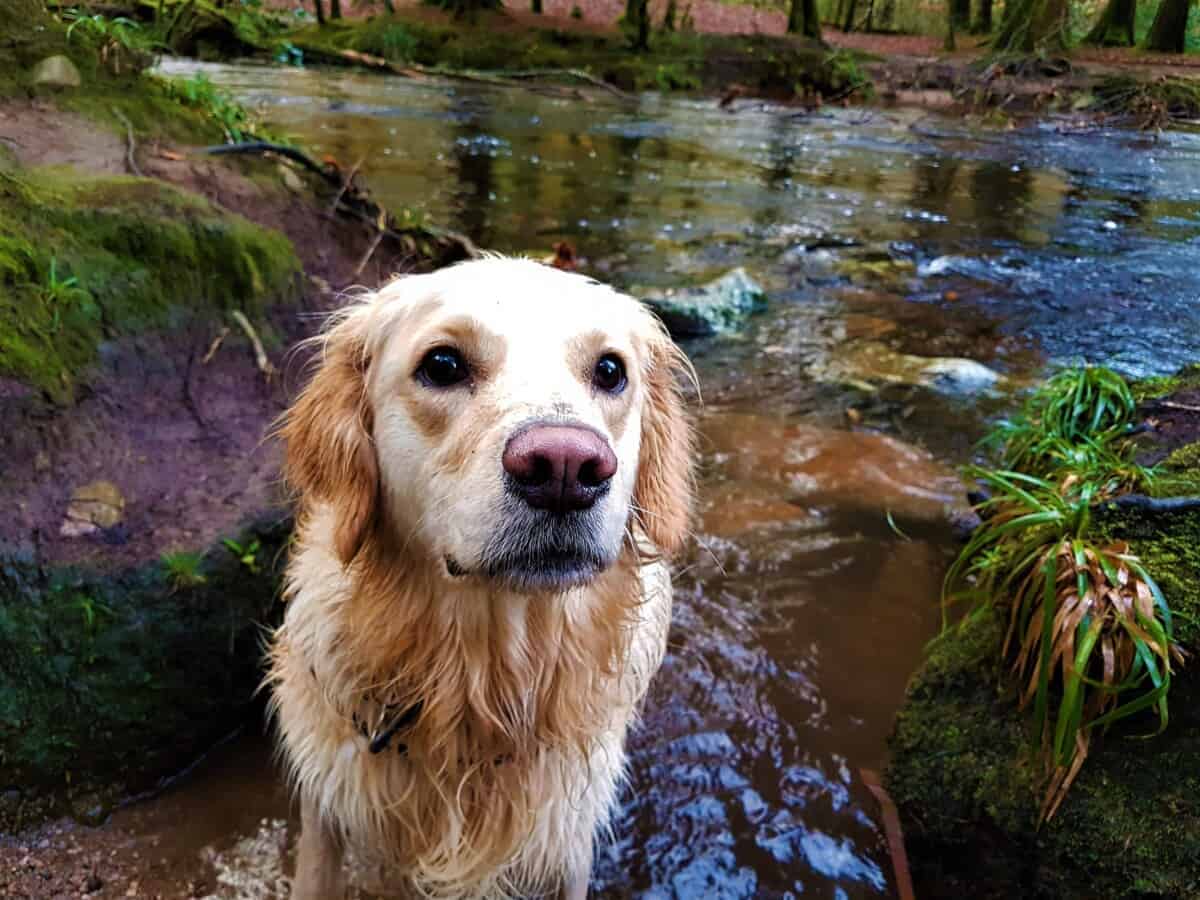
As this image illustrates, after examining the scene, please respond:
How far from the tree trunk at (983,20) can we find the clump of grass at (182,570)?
2707 cm

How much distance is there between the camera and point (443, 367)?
206 cm

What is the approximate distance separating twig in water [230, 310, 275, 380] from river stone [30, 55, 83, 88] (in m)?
1.66

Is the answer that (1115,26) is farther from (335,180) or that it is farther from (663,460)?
(663,460)

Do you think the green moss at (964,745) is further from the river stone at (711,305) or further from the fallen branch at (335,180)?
the river stone at (711,305)

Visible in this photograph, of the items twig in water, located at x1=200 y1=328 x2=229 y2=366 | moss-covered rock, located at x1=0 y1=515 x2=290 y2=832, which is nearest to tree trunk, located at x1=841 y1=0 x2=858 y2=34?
twig in water, located at x1=200 y1=328 x2=229 y2=366

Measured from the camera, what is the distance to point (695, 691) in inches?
139

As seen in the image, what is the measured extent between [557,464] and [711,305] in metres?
5.83

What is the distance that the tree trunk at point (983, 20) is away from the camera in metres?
24.7

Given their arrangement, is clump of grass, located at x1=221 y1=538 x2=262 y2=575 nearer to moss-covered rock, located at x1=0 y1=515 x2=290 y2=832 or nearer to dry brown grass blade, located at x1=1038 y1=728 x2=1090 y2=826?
moss-covered rock, located at x1=0 y1=515 x2=290 y2=832

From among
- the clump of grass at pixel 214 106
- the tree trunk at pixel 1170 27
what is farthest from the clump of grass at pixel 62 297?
the tree trunk at pixel 1170 27

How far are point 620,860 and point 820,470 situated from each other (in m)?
2.80

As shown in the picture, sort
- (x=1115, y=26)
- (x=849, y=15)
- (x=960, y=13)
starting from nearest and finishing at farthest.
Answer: (x=1115, y=26) < (x=960, y=13) < (x=849, y=15)

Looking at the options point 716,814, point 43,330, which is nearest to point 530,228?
point 43,330

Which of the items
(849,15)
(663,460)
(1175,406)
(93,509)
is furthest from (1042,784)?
(849,15)
